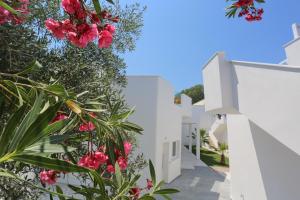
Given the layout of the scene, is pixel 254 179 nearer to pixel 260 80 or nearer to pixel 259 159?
pixel 259 159

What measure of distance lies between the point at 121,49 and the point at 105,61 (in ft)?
2.02

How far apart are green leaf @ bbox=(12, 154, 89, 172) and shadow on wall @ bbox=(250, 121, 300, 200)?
6.30m

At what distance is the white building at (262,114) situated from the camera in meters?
4.29

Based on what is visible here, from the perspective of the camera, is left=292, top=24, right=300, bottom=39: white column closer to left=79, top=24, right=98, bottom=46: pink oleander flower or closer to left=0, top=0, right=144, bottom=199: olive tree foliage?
left=0, top=0, right=144, bottom=199: olive tree foliage

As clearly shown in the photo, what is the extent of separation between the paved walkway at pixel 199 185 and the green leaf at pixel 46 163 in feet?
30.5

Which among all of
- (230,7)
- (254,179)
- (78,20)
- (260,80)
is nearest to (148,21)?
(230,7)

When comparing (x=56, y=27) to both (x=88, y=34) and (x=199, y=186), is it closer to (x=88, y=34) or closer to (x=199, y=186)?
(x=88, y=34)

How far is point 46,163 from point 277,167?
21.9 feet

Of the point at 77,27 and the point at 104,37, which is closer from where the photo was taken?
the point at 77,27

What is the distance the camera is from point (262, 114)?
493 cm

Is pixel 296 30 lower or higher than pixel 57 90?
higher

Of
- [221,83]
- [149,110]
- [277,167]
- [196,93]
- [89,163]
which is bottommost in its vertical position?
[277,167]

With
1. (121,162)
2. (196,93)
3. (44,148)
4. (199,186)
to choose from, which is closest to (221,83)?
(121,162)

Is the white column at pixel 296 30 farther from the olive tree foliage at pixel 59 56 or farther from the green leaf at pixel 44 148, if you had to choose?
the green leaf at pixel 44 148
